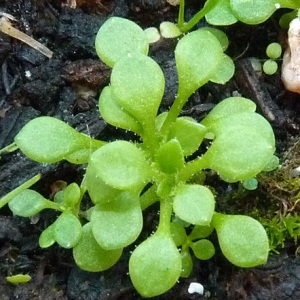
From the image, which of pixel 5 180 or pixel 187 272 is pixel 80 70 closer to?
pixel 5 180

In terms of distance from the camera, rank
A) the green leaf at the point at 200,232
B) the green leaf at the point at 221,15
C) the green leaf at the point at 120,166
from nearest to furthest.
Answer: the green leaf at the point at 120,166, the green leaf at the point at 200,232, the green leaf at the point at 221,15

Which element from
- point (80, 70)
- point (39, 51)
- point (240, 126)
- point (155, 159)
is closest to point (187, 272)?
point (155, 159)

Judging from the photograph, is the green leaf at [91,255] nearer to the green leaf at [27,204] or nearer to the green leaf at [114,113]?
the green leaf at [27,204]

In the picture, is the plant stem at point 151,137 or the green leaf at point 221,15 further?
the green leaf at point 221,15

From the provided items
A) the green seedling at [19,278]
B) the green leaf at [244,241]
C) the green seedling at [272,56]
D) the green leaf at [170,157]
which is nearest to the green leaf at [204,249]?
the green leaf at [244,241]

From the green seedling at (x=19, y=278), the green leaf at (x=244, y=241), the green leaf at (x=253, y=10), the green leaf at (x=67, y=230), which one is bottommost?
the green seedling at (x=19, y=278)

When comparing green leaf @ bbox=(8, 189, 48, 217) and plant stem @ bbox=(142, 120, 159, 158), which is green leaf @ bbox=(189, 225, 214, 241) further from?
green leaf @ bbox=(8, 189, 48, 217)

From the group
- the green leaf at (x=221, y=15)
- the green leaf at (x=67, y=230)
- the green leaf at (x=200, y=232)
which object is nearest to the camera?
the green leaf at (x=67, y=230)

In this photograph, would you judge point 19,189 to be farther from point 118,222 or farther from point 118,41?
point 118,41
